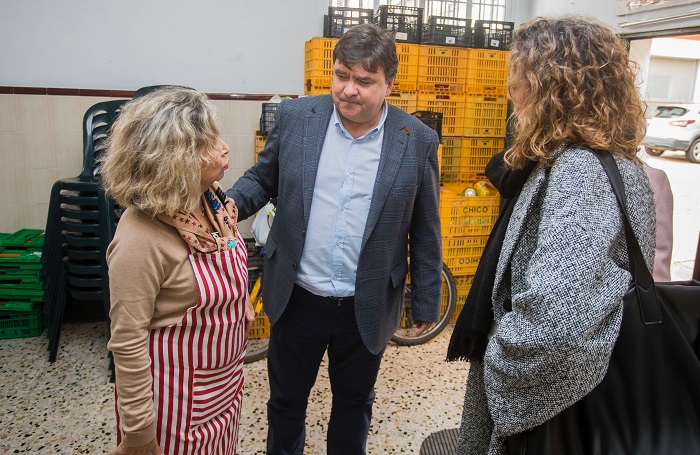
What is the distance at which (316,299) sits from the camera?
1.90 meters

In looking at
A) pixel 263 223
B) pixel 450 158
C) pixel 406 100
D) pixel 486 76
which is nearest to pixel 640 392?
pixel 263 223

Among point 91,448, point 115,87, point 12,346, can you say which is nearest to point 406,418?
point 91,448

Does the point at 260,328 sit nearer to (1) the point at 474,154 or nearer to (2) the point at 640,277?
(1) the point at 474,154

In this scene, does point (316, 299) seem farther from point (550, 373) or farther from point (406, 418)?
point (406, 418)

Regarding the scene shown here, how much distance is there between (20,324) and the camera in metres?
3.49

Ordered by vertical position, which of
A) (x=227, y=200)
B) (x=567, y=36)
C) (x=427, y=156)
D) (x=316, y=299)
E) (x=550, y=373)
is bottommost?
(x=316, y=299)

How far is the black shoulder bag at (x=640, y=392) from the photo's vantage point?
1142 millimetres

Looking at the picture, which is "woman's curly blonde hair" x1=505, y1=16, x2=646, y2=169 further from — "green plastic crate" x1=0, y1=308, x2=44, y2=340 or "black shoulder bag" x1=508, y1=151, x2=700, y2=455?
"green plastic crate" x1=0, y1=308, x2=44, y2=340

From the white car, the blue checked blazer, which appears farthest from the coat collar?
the white car

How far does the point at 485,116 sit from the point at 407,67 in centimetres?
72

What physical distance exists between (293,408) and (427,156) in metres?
1.09

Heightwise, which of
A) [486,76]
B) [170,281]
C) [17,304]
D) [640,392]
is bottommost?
[17,304]

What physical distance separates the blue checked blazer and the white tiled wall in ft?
7.50

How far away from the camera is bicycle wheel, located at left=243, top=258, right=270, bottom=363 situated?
333 centimetres
